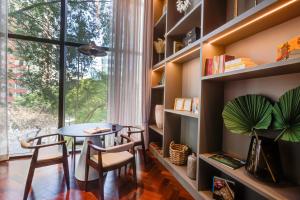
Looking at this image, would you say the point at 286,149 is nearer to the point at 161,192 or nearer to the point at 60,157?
the point at 161,192

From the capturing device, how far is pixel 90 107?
330cm

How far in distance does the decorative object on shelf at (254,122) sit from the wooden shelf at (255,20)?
0.57 metres

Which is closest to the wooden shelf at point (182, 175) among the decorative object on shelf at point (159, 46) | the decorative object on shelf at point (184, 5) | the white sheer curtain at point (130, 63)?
the white sheer curtain at point (130, 63)

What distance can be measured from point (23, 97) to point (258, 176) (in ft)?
11.2

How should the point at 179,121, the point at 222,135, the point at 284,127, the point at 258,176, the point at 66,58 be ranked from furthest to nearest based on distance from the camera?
the point at 66,58 < the point at 179,121 < the point at 222,135 < the point at 258,176 < the point at 284,127

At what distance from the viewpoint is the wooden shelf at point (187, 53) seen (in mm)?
1986

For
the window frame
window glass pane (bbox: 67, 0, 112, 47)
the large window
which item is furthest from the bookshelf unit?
the window frame

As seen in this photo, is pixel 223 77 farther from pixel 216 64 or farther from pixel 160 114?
pixel 160 114

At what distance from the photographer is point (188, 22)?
2.37m

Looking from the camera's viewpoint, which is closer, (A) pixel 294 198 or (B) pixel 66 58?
(A) pixel 294 198

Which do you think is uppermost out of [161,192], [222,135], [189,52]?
[189,52]

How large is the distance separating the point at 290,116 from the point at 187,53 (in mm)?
1396

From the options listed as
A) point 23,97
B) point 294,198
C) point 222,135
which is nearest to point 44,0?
point 23,97

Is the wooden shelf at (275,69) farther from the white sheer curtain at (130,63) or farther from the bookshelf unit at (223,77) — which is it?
the white sheer curtain at (130,63)
